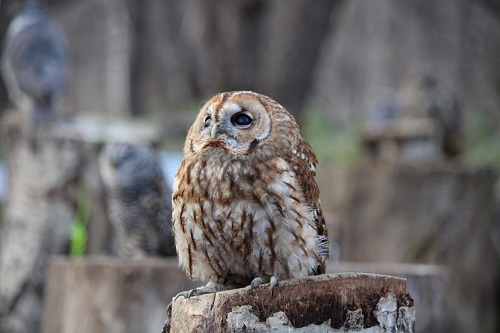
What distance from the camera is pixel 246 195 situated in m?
2.53

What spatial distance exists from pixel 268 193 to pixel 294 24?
647cm

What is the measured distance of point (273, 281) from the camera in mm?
2305

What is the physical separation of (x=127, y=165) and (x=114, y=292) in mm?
1371

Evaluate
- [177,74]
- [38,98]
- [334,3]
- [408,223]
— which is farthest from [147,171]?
[177,74]

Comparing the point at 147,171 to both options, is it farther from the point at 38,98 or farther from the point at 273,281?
the point at 273,281

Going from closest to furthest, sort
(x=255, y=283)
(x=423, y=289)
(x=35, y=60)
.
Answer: (x=255, y=283) < (x=423, y=289) < (x=35, y=60)

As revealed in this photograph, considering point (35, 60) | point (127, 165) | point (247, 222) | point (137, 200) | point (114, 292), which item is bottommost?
point (114, 292)

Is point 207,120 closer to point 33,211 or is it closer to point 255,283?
point 255,283

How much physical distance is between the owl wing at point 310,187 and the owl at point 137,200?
2.51 m

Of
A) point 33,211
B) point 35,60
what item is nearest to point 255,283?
point 33,211

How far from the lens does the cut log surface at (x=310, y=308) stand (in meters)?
2.23

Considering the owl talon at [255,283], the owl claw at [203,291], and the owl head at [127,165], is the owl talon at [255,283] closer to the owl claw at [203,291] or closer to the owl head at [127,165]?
the owl claw at [203,291]

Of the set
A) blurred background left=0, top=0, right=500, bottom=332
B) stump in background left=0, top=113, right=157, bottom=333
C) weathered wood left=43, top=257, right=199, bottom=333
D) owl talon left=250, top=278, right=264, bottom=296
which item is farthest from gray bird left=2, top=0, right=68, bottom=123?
owl talon left=250, top=278, right=264, bottom=296

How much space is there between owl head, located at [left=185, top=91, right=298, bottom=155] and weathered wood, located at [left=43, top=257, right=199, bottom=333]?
5.82 ft
